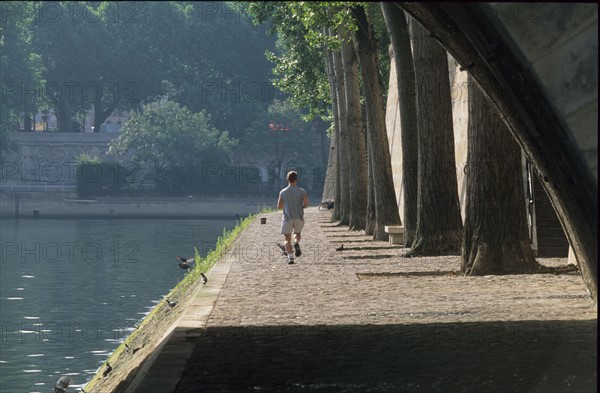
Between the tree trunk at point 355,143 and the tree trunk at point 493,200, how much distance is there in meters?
17.5

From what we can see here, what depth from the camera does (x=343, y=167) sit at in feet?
142

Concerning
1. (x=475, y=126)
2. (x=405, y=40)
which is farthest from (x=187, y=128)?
(x=475, y=126)

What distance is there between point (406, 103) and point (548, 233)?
4.37m

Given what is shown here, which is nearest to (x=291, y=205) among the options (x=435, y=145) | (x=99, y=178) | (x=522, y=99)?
(x=435, y=145)

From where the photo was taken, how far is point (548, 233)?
2231cm

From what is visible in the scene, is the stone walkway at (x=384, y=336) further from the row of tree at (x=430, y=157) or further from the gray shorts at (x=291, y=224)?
the gray shorts at (x=291, y=224)

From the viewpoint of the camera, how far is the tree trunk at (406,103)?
2447 cm

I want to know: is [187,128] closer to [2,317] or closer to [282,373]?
[2,317]

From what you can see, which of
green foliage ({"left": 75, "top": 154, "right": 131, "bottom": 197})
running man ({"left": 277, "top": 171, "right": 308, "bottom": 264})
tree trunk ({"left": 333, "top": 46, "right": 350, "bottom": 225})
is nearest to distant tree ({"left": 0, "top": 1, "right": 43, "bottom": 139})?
green foliage ({"left": 75, "top": 154, "right": 131, "bottom": 197})

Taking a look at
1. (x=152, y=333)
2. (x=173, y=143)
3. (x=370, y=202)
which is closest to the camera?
(x=152, y=333)

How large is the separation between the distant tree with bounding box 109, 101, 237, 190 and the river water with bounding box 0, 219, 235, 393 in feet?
68.1

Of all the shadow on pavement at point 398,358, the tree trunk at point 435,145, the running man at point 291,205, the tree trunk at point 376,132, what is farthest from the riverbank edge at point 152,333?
the tree trunk at point 435,145

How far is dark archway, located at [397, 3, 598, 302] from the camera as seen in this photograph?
7.82m

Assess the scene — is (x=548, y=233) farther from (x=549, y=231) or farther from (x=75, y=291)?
(x=75, y=291)
